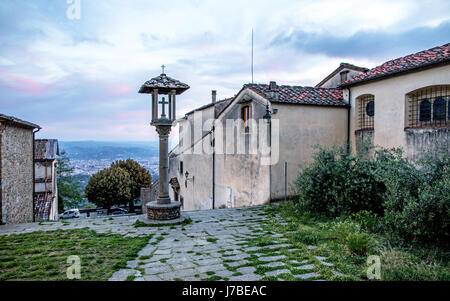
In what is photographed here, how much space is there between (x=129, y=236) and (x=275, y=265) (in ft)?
12.5

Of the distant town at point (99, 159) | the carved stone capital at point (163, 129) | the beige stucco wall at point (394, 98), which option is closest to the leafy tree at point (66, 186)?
the distant town at point (99, 159)

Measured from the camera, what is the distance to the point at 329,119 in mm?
11969

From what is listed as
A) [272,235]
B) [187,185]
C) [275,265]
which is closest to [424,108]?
[272,235]

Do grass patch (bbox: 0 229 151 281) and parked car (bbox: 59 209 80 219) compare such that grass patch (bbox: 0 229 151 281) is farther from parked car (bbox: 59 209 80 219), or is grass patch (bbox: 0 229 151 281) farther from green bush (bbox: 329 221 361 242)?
parked car (bbox: 59 209 80 219)

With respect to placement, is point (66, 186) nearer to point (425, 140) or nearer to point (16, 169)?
point (16, 169)

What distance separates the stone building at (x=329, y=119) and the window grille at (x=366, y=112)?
42 millimetres

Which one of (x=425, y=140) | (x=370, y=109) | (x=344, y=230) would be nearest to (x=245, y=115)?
(x=370, y=109)

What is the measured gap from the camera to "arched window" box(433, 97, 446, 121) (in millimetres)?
9098

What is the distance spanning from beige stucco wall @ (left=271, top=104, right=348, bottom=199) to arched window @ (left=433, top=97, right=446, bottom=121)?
3.42 m

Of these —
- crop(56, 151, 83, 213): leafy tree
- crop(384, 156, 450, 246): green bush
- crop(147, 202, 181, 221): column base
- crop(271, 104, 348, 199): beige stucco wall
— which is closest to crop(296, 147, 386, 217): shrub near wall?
crop(384, 156, 450, 246): green bush

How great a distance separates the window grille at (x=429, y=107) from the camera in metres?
→ 9.02
